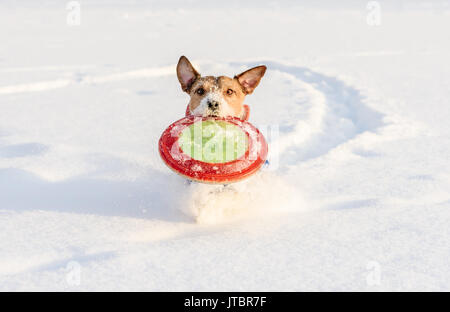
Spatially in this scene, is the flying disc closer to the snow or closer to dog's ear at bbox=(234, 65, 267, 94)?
the snow

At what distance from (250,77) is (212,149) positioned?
0.87 meters

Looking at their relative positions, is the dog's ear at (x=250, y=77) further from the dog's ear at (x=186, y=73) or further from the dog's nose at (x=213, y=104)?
the dog's nose at (x=213, y=104)

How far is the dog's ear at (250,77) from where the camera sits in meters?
3.25

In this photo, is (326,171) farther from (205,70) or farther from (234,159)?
(205,70)

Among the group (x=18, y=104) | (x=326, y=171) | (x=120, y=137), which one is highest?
(x=18, y=104)

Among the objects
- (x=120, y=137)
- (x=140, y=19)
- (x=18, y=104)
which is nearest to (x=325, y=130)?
(x=120, y=137)

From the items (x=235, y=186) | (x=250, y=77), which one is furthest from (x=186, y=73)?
(x=235, y=186)

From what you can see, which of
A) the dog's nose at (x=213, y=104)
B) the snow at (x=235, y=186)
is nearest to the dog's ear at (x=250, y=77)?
the dog's nose at (x=213, y=104)

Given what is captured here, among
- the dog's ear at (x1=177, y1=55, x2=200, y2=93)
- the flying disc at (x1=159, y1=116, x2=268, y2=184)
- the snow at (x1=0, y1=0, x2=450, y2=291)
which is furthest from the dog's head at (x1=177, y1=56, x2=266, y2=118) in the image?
the snow at (x1=0, y1=0, x2=450, y2=291)

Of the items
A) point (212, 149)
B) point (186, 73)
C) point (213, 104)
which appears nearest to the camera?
point (212, 149)

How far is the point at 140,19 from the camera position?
17.5 m

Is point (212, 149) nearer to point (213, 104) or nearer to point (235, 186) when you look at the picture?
point (213, 104)

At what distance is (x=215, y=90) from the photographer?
304cm
